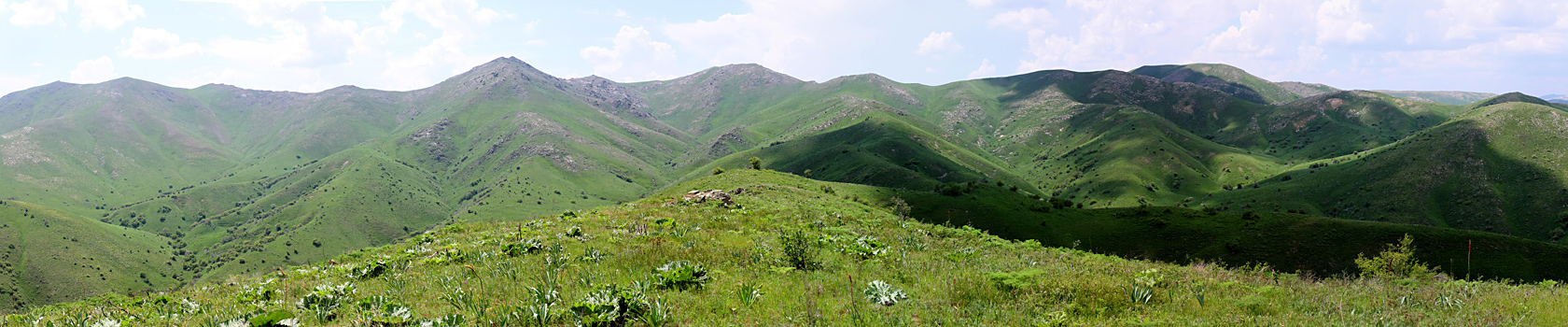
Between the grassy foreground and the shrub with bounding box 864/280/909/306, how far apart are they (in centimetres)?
3

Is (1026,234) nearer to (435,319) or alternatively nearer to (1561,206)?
(435,319)

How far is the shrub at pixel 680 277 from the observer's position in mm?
9734

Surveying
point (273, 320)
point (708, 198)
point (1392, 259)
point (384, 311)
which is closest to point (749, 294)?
point (384, 311)

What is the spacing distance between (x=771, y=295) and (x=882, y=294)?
1.91 m

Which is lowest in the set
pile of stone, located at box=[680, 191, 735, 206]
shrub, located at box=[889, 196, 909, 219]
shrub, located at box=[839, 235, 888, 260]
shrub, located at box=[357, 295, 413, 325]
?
shrub, located at box=[889, 196, 909, 219]

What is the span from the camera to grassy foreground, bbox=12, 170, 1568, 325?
8.21 m

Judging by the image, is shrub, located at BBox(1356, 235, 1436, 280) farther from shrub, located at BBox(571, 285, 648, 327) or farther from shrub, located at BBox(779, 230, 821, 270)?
shrub, located at BBox(571, 285, 648, 327)

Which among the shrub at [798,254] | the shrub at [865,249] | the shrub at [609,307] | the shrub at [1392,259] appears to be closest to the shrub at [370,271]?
the shrub at [609,307]

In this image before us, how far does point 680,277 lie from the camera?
983 cm

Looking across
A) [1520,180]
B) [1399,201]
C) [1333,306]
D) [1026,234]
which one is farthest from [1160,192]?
[1333,306]

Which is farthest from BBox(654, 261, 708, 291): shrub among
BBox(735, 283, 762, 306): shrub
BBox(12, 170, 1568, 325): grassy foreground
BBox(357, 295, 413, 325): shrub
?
BBox(357, 295, 413, 325): shrub

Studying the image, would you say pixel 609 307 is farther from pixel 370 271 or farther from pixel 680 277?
pixel 370 271

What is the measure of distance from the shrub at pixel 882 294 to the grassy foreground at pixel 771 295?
3cm

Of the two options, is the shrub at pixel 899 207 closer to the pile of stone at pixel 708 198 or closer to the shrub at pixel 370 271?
the pile of stone at pixel 708 198
